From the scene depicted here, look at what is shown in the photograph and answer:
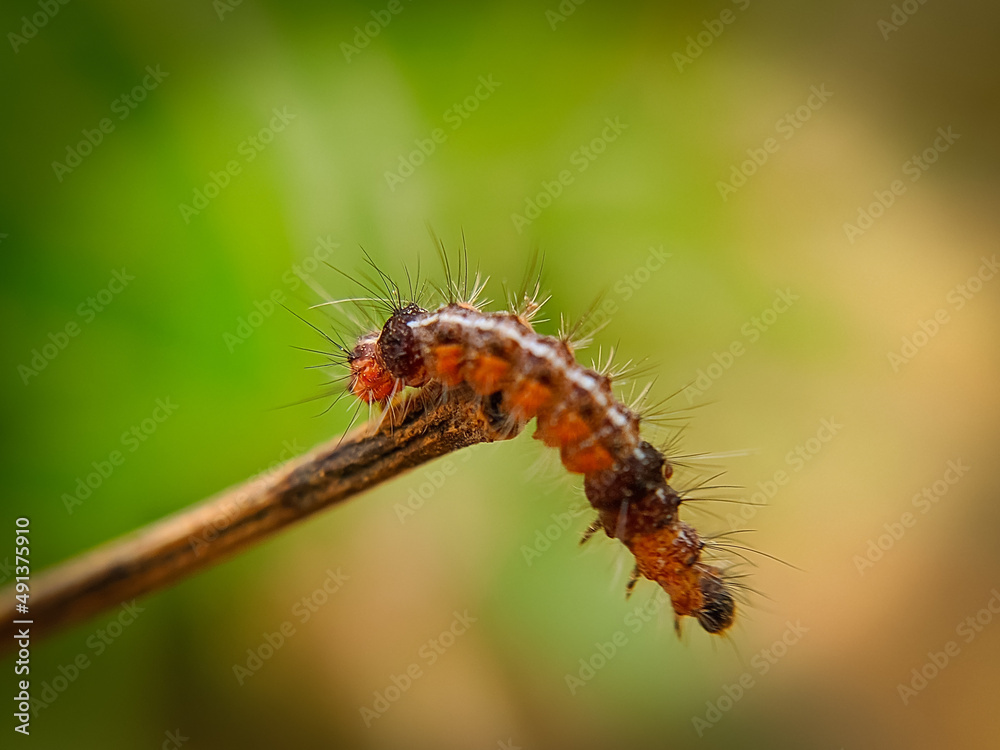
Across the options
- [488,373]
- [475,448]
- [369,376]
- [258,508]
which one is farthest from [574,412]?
[475,448]

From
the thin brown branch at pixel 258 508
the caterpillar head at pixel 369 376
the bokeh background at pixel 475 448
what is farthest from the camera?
the bokeh background at pixel 475 448

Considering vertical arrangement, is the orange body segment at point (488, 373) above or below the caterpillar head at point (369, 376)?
above

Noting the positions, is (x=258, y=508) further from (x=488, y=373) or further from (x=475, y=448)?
(x=475, y=448)

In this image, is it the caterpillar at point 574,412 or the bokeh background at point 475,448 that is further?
the bokeh background at point 475,448

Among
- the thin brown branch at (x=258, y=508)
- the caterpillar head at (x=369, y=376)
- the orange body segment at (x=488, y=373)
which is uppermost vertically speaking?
the orange body segment at (x=488, y=373)

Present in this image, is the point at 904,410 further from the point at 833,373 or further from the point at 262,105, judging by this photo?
the point at 262,105

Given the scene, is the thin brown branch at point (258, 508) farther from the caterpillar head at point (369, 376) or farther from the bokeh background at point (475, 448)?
the bokeh background at point (475, 448)

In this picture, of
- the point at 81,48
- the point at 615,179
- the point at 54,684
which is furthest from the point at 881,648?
the point at 81,48

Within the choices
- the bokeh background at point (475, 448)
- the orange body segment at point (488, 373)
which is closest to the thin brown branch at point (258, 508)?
the orange body segment at point (488, 373)
